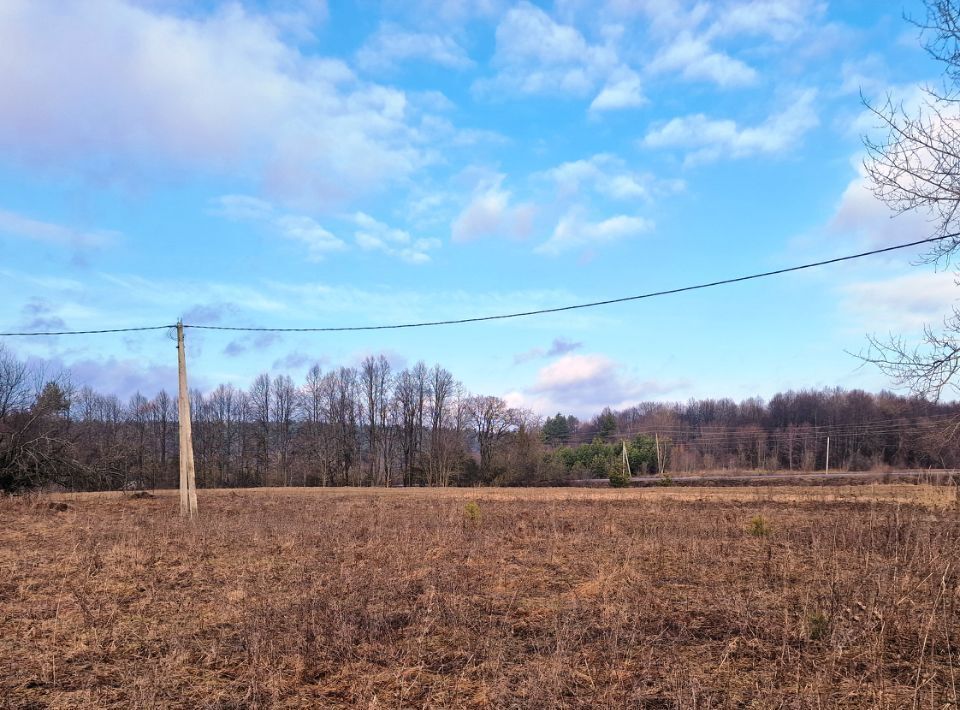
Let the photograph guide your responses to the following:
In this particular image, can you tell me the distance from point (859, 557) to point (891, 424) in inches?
3305

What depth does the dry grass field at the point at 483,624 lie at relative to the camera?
4938 millimetres

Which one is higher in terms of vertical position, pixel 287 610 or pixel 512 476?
pixel 287 610

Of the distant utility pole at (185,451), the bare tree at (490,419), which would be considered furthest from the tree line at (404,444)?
the distant utility pole at (185,451)

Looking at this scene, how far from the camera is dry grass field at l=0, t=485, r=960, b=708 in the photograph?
4.94 meters

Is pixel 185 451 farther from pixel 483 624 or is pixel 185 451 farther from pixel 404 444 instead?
pixel 404 444

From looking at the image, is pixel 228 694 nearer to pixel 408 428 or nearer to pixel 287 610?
pixel 287 610

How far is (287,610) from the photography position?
7391 mm

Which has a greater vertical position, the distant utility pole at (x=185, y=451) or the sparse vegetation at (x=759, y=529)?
the distant utility pole at (x=185, y=451)

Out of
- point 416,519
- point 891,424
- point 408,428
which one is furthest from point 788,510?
point 891,424

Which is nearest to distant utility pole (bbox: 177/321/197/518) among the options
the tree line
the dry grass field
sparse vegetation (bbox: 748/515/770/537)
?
the dry grass field

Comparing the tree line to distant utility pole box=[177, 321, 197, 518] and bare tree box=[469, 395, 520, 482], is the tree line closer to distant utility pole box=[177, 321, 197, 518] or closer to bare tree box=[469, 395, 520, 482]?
bare tree box=[469, 395, 520, 482]

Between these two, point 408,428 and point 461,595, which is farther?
point 408,428

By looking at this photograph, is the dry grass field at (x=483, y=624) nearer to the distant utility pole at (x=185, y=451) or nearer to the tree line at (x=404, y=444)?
the distant utility pole at (x=185, y=451)

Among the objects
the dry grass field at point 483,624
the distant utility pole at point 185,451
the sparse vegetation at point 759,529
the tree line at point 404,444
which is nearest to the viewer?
the dry grass field at point 483,624
